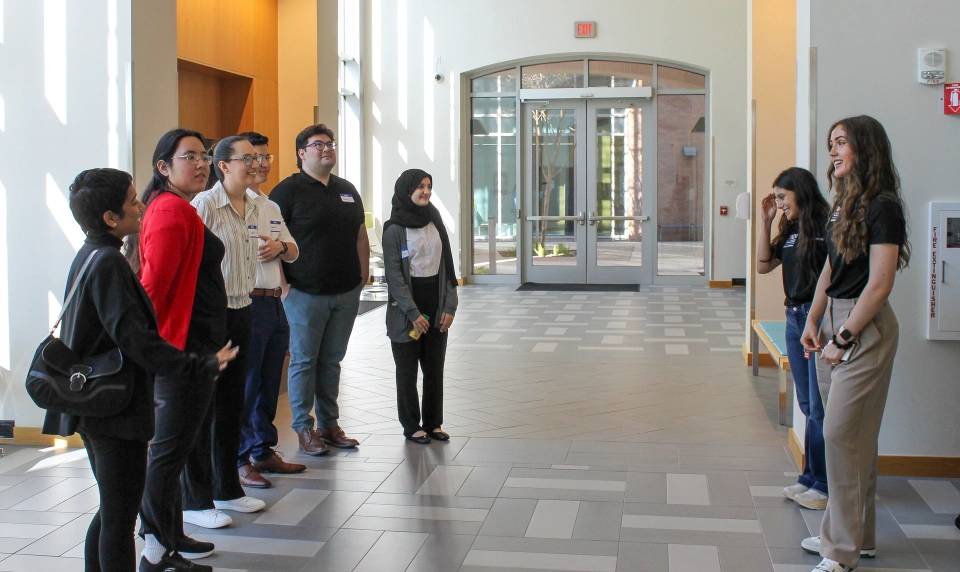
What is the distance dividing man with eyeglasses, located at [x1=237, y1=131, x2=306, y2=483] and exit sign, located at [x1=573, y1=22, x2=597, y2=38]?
10.2 metres

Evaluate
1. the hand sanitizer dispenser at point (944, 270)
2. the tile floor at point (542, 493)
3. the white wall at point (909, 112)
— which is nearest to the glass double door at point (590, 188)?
the tile floor at point (542, 493)

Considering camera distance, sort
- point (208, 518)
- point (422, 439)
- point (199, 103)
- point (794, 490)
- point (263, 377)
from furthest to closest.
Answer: point (199, 103), point (422, 439), point (263, 377), point (794, 490), point (208, 518)

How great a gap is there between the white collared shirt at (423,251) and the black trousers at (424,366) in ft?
0.14

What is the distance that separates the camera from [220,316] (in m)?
3.37

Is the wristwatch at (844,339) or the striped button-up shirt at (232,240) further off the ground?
the striped button-up shirt at (232,240)

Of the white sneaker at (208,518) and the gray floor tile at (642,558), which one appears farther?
the white sneaker at (208,518)

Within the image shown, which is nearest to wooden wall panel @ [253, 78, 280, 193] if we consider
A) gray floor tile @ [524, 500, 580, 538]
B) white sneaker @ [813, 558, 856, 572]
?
gray floor tile @ [524, 500, 580, 538]

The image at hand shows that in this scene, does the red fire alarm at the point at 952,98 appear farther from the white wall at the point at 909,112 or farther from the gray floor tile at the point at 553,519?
the gray floor tile at the point at 553,519

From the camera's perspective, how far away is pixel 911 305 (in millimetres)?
4281


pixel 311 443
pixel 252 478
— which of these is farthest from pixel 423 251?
pixel 252 478

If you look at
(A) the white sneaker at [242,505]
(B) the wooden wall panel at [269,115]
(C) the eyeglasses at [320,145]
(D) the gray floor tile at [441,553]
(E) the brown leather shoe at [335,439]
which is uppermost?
(B) the wooden wall panel at [269,115]

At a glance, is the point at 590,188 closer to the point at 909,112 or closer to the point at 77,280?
the point at 909,112

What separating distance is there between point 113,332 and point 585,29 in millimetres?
12134

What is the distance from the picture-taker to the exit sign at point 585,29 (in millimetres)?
13730
